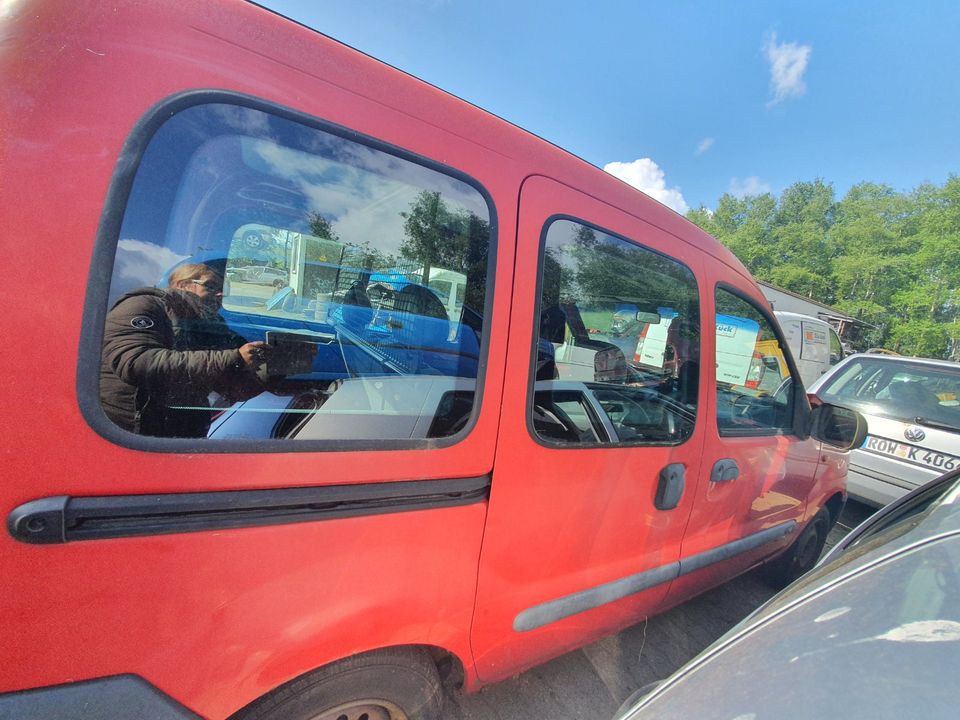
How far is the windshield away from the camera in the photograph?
13.2 feet

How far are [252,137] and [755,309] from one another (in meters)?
2.28

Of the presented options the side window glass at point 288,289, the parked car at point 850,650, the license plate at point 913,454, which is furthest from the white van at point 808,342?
the side window glass at point 288,289

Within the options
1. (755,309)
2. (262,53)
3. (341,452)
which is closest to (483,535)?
(341,452)

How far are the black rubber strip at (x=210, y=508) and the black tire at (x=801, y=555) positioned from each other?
115 inches

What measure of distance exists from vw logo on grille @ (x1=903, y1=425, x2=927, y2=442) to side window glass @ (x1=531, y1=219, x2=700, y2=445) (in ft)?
12.2

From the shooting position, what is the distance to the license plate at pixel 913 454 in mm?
3752

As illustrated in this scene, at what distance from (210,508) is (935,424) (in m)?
5.53

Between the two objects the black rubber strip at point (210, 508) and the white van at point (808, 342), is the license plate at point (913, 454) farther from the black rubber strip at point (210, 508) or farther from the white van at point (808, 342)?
the white van at point (808, 342)

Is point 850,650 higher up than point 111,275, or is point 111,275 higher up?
point 111,275

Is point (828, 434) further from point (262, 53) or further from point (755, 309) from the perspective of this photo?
point (262, 53)

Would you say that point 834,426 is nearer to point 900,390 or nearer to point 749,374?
point 749,374

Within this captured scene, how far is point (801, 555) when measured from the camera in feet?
9.97

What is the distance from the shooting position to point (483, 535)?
1.29 m

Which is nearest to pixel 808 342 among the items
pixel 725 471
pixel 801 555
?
pixel 801 555
